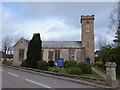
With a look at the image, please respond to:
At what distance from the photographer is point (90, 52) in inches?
3044

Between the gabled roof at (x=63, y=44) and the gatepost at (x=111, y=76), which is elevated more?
the gabled roof at (x=63, y=44)

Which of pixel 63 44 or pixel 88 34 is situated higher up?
pixel 88 34

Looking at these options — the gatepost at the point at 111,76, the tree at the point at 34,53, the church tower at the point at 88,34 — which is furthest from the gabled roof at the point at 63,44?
the gatepost at the point at 111,76

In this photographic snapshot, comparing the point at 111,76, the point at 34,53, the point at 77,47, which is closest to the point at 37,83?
the point at 111,76

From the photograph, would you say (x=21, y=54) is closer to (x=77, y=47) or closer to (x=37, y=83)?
(x=77, y=47)

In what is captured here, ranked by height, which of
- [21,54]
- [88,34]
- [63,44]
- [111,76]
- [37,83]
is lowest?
[37,83]

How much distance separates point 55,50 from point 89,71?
135 ft

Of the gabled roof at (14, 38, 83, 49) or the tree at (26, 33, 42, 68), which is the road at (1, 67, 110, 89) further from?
the gabled roof at (14, 38, 83, 49)

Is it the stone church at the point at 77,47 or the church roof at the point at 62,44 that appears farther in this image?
the church roof at the point at 62,44

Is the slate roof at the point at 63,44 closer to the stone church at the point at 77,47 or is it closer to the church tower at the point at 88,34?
the stone church at the point at 77,47

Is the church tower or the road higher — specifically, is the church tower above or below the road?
above

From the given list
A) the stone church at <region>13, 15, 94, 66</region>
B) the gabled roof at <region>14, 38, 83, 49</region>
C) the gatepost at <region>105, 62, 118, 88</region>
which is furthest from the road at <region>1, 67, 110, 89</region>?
the gabled roof at <region>14, 38, 83, 49</region>

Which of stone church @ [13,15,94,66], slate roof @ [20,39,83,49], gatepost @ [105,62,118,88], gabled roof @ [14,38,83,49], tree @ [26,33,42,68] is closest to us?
gatepost @ [105,62,118,88]

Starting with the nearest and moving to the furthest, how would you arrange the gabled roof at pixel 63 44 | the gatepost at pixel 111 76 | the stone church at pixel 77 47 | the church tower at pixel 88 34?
the gatepost at pixel 111 76 < the stone church at pixel 77 47 < the church tower at pixel 88 34 < the gabled roof at pixel 63 44
